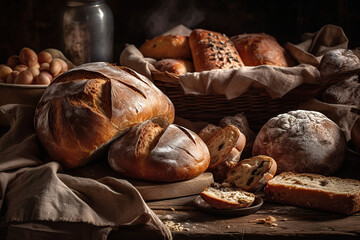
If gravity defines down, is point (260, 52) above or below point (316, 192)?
above

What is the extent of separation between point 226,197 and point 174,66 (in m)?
1.18

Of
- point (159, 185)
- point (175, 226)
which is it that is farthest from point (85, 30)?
point (175, 226)

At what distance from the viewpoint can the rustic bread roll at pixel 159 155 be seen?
1.89 m

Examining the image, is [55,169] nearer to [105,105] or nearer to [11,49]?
[105,105]

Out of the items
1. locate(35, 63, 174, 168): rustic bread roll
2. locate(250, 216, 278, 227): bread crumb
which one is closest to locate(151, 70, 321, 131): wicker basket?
locate(35, 63, 174, 168): rustic bread roll

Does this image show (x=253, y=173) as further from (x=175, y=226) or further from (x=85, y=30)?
(x=85, y=30)

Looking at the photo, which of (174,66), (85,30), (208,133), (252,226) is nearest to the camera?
(252,226)

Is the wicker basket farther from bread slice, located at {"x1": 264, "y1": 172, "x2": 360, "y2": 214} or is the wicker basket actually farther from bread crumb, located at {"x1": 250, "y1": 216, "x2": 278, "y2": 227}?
bread crumb, located at {"x1": 250, "y1": 216, "x2": 278, "y2": 227}

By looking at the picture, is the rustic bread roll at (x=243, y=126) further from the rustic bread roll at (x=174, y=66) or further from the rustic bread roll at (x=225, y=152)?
the rustic bread roll at (x=174, y=66)

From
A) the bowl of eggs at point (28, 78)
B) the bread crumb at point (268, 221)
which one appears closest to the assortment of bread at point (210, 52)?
the bowl of eggs at point (28, 78)

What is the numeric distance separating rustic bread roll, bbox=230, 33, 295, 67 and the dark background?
0.52 m

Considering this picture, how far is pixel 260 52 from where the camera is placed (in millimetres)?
2979

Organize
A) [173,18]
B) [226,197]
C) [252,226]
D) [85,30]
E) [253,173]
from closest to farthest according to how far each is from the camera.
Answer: [252,226]
[226,197]
[253,173]
[85,30]
[173,18]

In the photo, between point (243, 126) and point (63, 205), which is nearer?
point (63, 205)
